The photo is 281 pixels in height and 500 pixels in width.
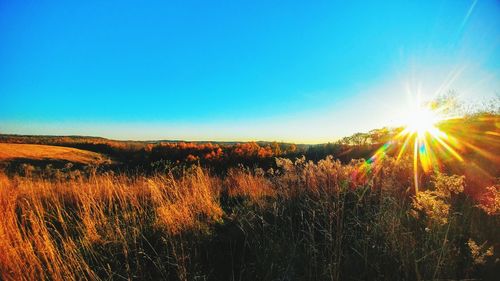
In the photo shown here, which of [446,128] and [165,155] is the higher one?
[446,128]

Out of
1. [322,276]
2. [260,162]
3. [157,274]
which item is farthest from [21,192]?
[260,162]

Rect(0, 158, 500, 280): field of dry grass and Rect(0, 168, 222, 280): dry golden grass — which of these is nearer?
Rect(0, 158, 500, 280): field of dry grass

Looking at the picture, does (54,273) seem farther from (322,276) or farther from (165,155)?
(165,155)

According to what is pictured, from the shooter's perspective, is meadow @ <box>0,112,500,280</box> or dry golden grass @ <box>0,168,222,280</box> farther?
dry golden grass @ <box>0,168,222,280</box>

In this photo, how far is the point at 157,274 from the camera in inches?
108

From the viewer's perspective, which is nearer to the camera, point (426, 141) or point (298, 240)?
point (298, 240)

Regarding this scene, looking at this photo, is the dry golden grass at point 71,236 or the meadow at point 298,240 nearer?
the meadow at point 298,240

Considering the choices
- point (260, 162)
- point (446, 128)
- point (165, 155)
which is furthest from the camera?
point (165, 155)

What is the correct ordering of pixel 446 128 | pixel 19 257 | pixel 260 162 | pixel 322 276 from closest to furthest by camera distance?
pixel 322 276, pixel 19 257, pixel 446 128, pixel 260 162

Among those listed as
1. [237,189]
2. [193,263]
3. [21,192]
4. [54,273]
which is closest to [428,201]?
[193,263]

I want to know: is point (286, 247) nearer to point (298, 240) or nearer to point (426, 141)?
point (298, 240)

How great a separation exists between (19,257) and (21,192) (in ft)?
12.9

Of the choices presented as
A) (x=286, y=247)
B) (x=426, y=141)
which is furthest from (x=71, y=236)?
(x=426, y=141)

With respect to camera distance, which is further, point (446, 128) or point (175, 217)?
point (446, 128)
